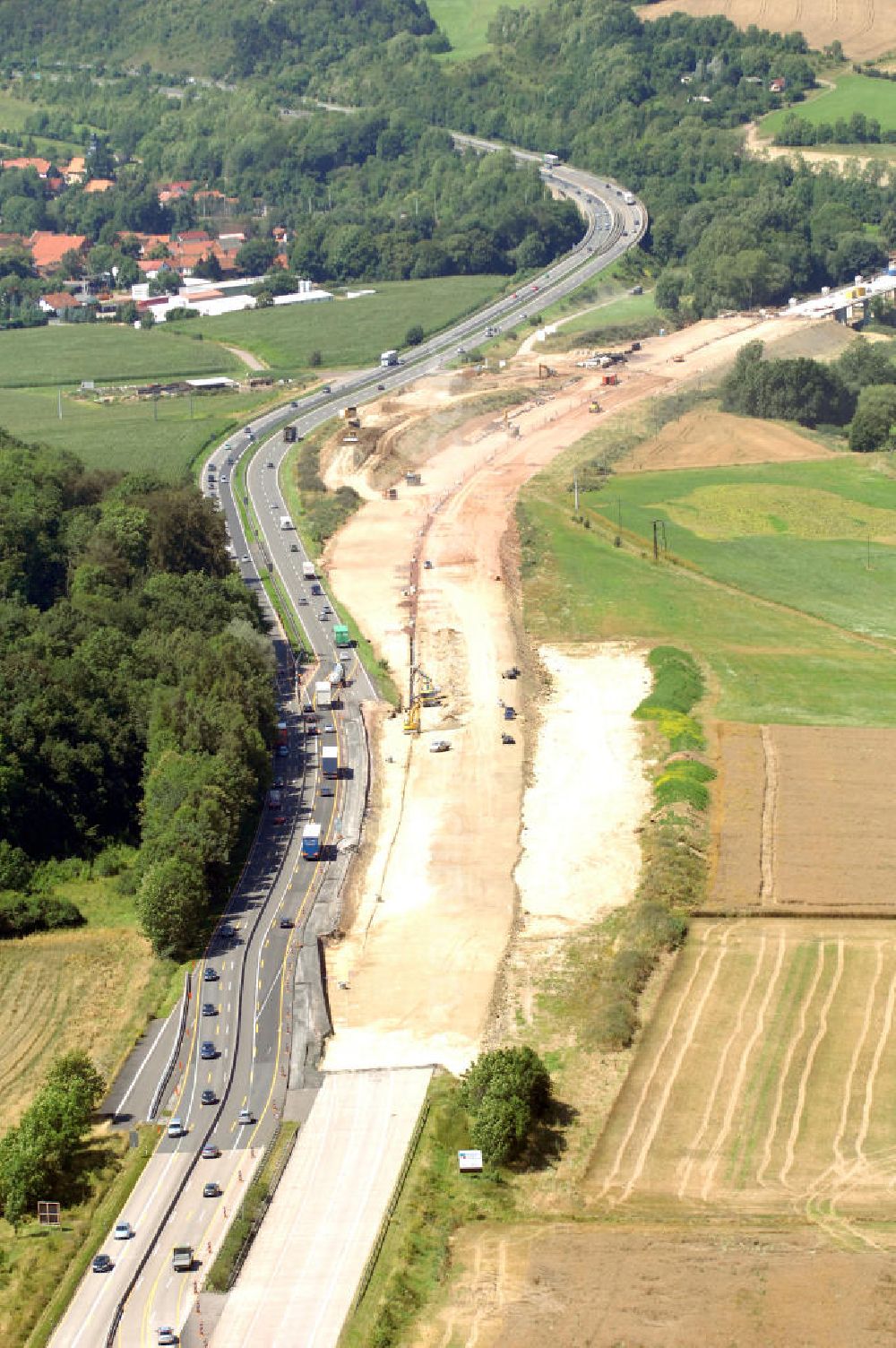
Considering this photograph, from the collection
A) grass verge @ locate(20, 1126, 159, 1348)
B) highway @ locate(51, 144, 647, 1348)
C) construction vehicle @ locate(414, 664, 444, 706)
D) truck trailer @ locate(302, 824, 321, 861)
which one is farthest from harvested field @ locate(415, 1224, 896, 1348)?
construction vehicle @ locate(414, 664, 444, 706)

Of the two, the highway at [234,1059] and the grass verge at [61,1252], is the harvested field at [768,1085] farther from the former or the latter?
the grass verge at [61,1252]

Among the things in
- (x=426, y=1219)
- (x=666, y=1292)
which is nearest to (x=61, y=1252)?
(x=426, y=1219)

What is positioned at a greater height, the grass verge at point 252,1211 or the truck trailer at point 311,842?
the grass verge at point 252,1211

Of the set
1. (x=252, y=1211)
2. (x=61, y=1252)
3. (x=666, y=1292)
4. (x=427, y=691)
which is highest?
(x=666, y=1292)

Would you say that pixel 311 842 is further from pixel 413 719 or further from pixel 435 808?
pixel 413 719

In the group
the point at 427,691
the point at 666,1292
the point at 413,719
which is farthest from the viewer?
the point at 427,691

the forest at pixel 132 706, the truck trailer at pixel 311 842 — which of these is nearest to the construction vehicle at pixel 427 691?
the forest at pixel 132 706

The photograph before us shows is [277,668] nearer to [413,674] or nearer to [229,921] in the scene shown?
[413,674]
